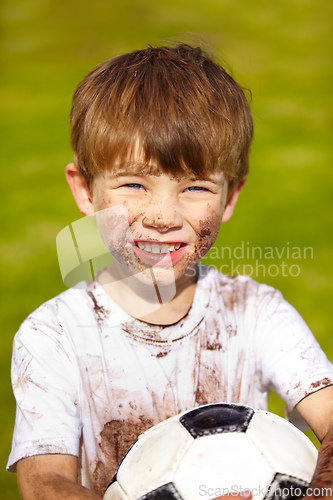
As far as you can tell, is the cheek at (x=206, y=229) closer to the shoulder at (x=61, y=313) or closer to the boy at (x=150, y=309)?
the boy at (x=150, y=309)

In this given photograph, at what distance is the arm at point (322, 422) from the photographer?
1.79m

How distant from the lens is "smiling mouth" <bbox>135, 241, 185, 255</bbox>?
87.5 inches

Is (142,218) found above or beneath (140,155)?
beneath

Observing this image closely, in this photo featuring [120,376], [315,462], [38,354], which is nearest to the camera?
[315,462]

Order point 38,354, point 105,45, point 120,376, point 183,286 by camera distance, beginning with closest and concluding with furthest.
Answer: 1. point 38,354
2. point 120,376
3. point 183,286
4. point 105,45

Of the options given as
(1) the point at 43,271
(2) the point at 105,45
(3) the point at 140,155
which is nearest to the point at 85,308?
(3) the point at 140,155

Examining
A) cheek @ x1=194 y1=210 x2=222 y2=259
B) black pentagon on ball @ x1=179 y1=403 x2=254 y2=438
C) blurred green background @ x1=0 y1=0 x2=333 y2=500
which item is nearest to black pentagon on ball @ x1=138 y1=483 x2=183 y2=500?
black pentagon on ball @ x1=179 y1=403 x2=254 y2=438

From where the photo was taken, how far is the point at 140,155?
213cm

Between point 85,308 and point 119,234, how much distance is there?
30 cm

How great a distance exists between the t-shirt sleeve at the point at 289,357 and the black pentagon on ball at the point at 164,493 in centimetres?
64

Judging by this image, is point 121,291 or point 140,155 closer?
point 140,155

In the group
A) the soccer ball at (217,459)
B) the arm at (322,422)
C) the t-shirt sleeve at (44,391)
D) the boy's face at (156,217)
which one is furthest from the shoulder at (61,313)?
the arm at (322,422)

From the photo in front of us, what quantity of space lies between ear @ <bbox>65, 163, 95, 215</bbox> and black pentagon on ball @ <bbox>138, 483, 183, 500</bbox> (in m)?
1.06

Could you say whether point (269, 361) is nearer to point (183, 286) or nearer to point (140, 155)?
point (183, 286)
